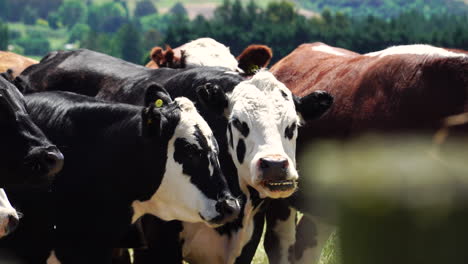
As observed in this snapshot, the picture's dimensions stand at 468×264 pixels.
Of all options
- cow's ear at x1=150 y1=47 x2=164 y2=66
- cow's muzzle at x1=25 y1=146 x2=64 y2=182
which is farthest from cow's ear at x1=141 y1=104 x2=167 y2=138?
cow's ear at x1=150 y1=47 x2=164 y2=66

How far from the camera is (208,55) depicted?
8242mm

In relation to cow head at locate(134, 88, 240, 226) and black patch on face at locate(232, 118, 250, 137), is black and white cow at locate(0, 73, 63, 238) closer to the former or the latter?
cow head at locate(134, 88, 240, 226)

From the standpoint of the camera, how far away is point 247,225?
6523 millimetres

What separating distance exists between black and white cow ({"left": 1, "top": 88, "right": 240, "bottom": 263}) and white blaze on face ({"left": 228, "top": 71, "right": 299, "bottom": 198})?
0.46m

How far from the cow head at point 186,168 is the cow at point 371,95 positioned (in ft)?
2.04

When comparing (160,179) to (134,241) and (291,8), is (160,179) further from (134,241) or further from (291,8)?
(291,8)

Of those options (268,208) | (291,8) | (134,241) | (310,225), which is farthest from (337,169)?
(291,8)

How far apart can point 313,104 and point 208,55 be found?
6.66 ft

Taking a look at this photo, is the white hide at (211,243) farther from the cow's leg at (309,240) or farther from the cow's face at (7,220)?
the cow's face at (7,220)

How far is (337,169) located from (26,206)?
16.2ft

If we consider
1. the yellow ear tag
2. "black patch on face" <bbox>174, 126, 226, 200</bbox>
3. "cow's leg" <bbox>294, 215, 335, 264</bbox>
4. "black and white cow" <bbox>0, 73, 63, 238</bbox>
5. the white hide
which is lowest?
"cow's leg" <bbox>294, 215, 335, 264</bbox>

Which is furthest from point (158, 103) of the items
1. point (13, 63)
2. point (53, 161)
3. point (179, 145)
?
point (13, 63)

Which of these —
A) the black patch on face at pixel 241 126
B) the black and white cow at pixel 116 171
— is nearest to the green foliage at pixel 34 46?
the black patch on face at pixel 241 126

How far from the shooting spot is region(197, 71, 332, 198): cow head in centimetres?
575
